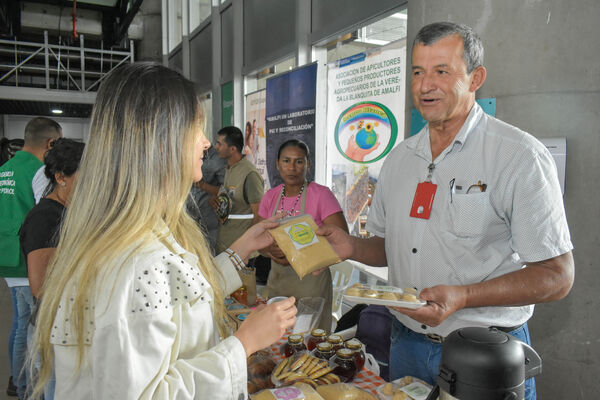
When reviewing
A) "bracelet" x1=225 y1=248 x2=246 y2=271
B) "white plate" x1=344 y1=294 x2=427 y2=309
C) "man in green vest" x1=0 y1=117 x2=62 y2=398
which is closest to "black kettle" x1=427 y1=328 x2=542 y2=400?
"white plate" x1=344 y1=294 x2=427 y2=309

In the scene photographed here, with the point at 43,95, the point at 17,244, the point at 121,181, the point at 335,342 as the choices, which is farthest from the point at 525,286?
the point at 43,95

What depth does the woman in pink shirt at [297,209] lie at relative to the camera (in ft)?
9.09

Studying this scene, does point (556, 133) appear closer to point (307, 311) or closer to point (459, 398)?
point (307, 311)

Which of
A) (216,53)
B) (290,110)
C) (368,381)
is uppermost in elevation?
(216,53)

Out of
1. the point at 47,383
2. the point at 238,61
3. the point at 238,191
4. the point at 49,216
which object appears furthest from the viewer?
the point at 238,61

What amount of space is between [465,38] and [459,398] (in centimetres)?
121

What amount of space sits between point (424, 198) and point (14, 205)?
2.90 meters

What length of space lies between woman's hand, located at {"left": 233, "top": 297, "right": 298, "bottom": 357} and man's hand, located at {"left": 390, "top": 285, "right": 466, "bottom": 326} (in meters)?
0.40

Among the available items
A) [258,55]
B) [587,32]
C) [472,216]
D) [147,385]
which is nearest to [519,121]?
[587,32]

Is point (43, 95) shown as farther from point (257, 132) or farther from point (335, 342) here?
point (335, 342)

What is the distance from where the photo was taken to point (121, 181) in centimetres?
97

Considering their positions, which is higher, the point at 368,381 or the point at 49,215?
the point at 49,215

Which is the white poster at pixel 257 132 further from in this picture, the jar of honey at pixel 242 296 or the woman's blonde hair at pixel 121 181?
the woman's blonde hair at pixel 121 181

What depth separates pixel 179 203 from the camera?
108 centimetres
